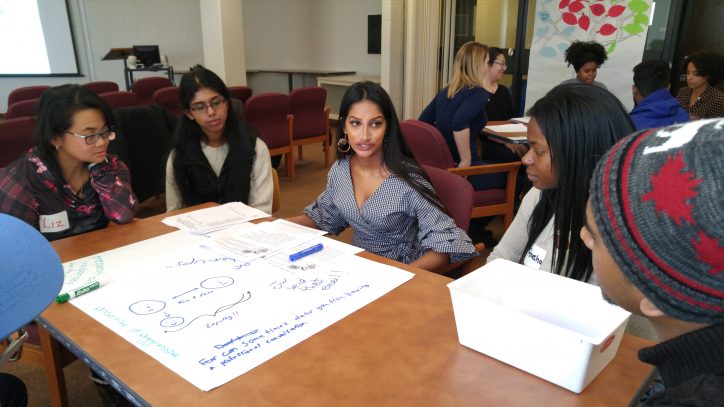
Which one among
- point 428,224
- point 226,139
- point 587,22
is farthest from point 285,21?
point 428,224

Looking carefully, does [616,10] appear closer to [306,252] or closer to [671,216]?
[306,252]

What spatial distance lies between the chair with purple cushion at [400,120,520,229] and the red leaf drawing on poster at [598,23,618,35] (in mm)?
3191

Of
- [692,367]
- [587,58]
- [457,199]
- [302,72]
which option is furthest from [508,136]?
[302,72]

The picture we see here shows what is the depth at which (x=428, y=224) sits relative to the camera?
162 cm

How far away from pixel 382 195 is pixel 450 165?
3.41 ft

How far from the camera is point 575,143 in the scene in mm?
1204

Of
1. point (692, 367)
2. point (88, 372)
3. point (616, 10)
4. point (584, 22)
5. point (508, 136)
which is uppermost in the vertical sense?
point (616, 10)

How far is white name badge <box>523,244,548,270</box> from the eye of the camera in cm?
133

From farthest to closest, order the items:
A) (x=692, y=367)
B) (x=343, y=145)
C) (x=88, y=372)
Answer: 1. (x=88, y=372)
2. (x=343, y=145)
3. (x=692, y=367)

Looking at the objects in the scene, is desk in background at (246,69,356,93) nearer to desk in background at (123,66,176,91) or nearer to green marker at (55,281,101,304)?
desk in background at (123,66,176,91)

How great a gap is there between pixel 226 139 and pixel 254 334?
4.72ft

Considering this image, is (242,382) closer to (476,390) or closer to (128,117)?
(476,390)

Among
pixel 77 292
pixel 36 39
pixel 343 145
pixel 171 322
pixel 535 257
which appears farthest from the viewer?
pixel 36 39

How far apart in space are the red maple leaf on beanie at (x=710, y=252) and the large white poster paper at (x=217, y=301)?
2.28 feet
